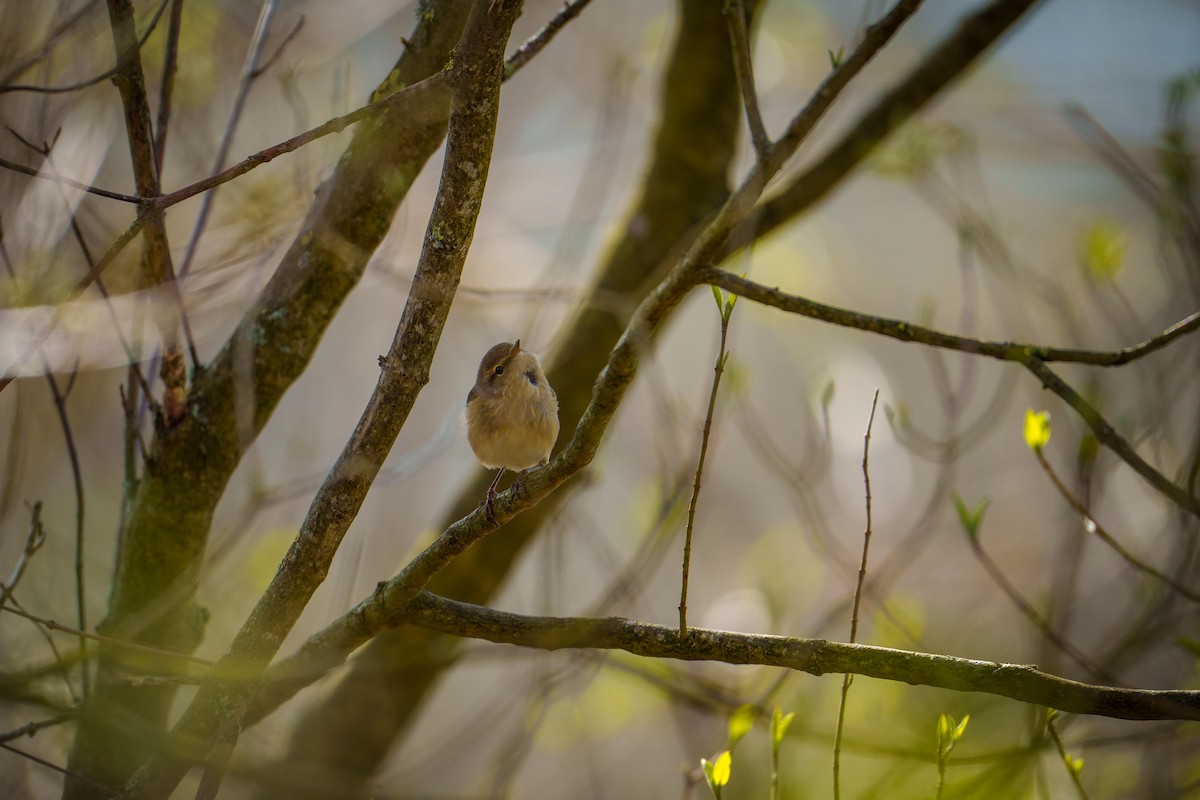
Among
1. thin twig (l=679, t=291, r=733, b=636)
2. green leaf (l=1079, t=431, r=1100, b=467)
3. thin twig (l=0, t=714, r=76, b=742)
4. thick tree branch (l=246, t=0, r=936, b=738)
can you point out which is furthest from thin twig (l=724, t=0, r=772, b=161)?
thin twig (l=0, t=714, r=76, b=742)

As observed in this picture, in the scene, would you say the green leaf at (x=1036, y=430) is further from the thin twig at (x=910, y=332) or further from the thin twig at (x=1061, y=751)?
the thin twig at (x=1061, y=751)

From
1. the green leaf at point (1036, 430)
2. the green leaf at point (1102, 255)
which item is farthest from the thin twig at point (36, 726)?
the green leaf at point (1102, 255)

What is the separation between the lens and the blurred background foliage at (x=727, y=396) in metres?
3.03

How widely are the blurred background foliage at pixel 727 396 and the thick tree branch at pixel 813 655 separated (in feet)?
1.15

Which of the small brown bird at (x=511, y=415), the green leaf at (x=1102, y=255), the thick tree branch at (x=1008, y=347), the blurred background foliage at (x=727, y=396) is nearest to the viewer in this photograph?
the thick tree branch at (x=1008, y=347)

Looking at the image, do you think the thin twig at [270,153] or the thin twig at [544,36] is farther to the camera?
the thin twig at [544,36]

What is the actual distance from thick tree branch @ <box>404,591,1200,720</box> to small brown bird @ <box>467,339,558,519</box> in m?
0.89

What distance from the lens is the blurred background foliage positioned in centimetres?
303

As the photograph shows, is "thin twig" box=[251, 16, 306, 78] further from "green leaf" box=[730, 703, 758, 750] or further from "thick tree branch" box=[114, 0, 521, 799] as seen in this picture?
"green leaf" box=[730, 703, 758, 750]

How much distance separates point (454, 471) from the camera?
7.84 m

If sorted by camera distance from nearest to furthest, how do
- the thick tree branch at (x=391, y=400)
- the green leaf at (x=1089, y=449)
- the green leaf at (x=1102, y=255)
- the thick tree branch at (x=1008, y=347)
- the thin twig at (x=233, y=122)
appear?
the thick tree branch at (x=391, y=400) → the thick tree branch at (x=1008, y=347) → the green leaf at (x=1089, y=449) → the thin twig at (x=233, y=122) → the green leaf at (x=1102, y=255)

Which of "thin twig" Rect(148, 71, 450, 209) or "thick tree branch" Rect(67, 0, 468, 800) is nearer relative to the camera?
"thin twig" Rect(148, 71, 450, 209)

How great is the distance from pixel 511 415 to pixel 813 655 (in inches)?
58.0

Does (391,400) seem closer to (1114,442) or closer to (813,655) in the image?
(813,655)
